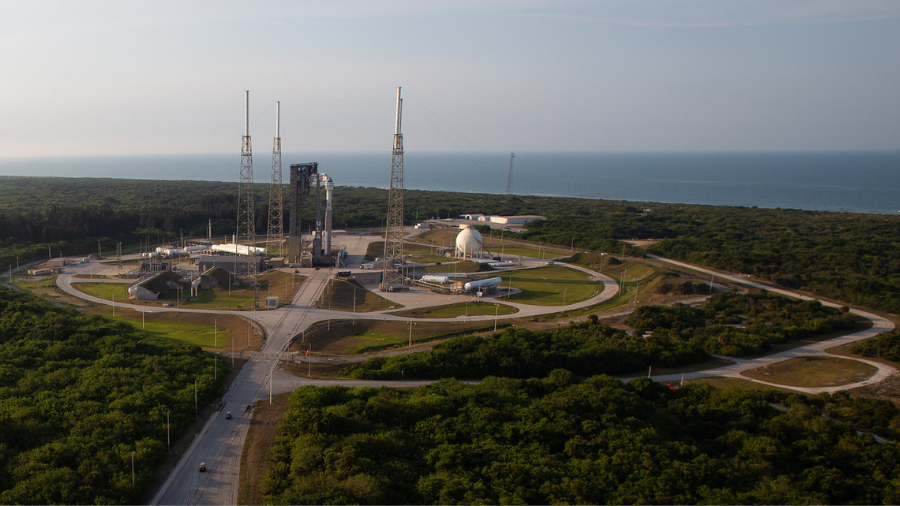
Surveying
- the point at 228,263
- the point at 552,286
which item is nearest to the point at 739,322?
the point at 552,286

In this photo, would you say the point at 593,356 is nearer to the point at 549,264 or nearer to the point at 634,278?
the point at 634,278

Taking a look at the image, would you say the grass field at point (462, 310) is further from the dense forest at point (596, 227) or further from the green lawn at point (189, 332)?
the dense forest at point (596, 227)

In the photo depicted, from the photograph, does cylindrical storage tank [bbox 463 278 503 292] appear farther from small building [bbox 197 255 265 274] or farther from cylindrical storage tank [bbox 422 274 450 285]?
small building [bbox 197 255 265 274]

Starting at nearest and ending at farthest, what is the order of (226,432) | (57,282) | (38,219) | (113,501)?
(113,501)
(226,432)
(57,282)
(38,219)

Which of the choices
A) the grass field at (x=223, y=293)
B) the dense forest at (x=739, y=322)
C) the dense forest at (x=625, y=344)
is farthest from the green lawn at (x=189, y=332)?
the dense forest at (x=739, y=322)

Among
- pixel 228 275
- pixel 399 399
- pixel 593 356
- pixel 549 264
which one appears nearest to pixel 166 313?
pixel 228 275

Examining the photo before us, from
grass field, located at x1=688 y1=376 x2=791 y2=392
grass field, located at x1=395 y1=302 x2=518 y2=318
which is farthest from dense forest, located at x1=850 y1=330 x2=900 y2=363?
grass field, located at x1=395 y1=302 x2=518 y2=318
